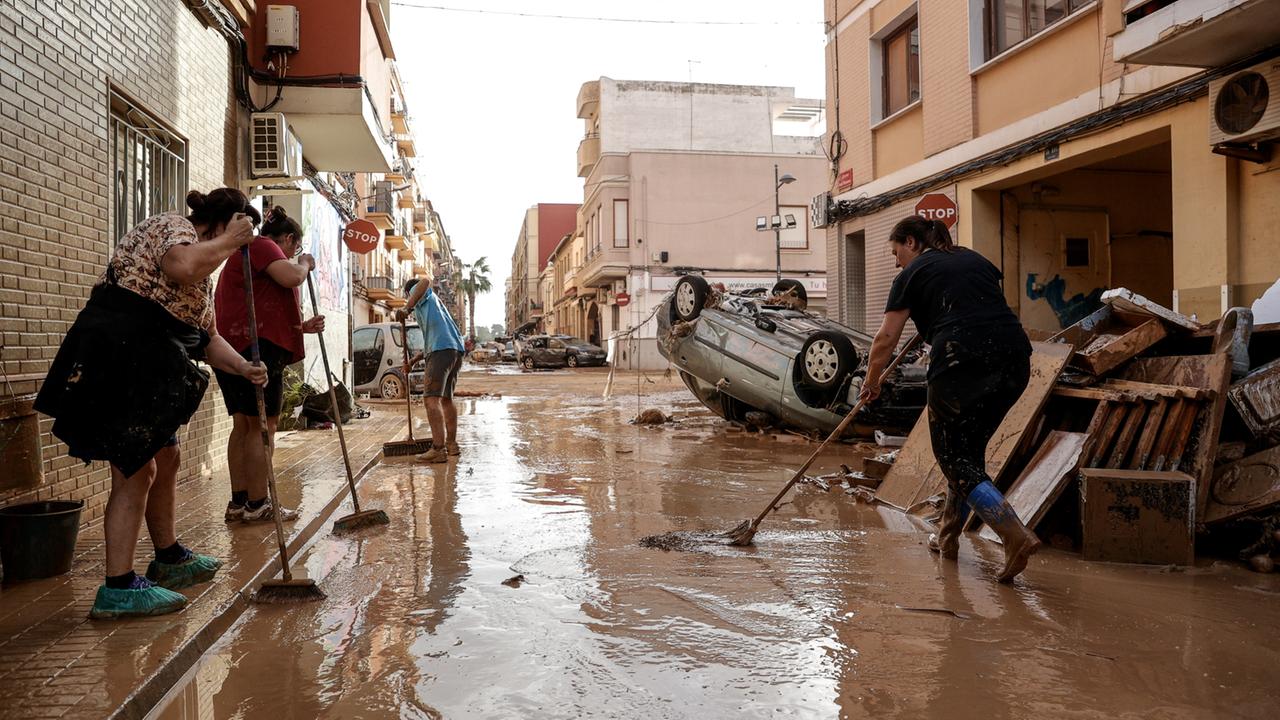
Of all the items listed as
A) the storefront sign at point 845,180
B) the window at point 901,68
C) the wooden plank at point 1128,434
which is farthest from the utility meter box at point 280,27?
the storefront sign at point 845,180

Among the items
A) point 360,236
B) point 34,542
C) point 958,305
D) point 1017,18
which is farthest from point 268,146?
point 1017,18

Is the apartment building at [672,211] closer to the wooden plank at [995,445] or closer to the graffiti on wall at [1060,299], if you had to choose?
the graffiti on wall at [1060,299]

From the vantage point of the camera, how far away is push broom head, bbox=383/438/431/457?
8594mm

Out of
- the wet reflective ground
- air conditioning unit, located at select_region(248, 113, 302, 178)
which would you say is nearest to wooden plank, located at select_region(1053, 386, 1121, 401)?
the wet reflective ground

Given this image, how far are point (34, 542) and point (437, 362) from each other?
15.3 ft

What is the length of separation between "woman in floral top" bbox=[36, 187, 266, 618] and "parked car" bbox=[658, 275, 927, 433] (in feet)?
21.4

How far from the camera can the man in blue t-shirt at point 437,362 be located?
8.25 metres

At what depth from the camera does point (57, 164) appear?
15.5 feet

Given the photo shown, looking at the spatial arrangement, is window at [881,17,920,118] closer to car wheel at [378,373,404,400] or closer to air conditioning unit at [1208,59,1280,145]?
air conditioning unit at [1208,59,1280,145]

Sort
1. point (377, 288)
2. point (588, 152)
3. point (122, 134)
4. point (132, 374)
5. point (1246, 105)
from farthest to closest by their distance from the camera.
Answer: point (588, 152) → point (377, 288) → point (1246, 105) → point (122, 134) → point (132, 374)

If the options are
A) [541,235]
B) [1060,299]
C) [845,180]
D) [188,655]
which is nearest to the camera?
[188,655]

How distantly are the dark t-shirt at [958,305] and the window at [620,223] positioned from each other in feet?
107

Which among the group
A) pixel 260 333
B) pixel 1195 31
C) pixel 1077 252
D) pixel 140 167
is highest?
pixel 1195 31

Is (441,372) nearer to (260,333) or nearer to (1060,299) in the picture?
(260,333)
